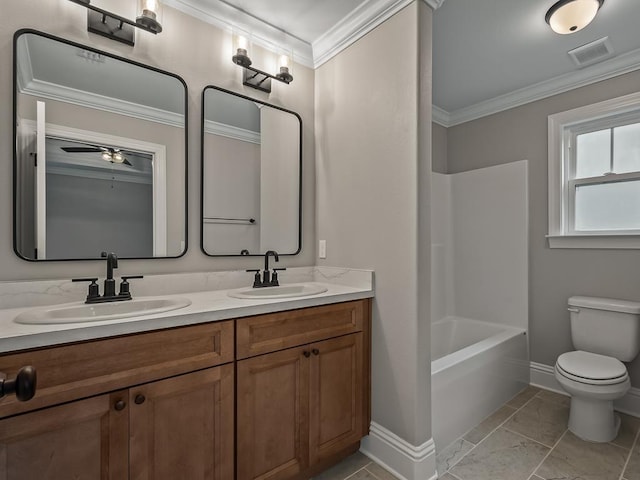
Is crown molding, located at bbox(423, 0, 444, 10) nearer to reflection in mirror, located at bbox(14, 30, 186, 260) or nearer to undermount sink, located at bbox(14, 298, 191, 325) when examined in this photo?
reflection in mirror, located at bbox(14, 30, 186, 260)

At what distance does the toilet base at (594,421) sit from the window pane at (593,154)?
5.33 feet

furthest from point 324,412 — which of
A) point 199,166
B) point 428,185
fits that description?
point 199,166

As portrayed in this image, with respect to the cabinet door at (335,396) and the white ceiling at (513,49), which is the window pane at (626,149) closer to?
the white ceiling at (513,49)

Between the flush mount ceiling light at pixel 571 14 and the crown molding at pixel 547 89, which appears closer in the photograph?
the flush mount ceiling light at pixel 571 14

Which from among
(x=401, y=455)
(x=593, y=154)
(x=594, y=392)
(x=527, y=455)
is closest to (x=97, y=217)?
(x=401, y=455)

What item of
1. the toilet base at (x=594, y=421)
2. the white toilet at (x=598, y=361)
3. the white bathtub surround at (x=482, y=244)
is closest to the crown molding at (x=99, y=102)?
the white bathtub surround at (x=482, y=244)

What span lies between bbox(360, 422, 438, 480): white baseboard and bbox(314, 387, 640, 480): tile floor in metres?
0.05

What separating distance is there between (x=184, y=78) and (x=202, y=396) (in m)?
1.56

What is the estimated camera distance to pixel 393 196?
5.75ft

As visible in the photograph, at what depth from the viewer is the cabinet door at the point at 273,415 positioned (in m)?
1.37

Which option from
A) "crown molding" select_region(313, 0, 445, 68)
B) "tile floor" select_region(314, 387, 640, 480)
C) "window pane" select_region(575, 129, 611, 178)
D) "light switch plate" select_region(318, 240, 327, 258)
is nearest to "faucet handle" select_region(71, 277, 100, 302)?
"light switch plate" select_region(318, 240, 327, 258)

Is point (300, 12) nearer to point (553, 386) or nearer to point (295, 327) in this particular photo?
point (295, 327)

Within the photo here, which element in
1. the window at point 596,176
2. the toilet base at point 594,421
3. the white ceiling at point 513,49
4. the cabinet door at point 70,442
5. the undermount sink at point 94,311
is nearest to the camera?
the cabinet door at point 70,442

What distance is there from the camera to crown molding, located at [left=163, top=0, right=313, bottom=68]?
176 cm
